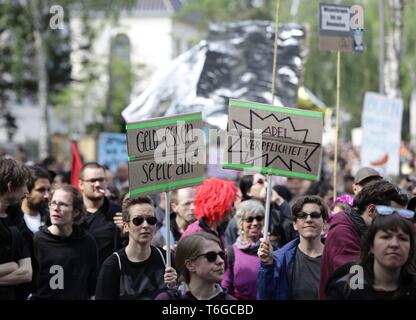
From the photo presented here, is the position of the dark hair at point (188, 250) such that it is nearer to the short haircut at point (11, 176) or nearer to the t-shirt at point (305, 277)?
the short haircut at point (11, 176)

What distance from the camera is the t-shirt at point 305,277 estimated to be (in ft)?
22.4

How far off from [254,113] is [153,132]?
66 centimetres

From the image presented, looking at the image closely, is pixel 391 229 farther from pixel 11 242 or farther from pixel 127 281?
pixel 11 242

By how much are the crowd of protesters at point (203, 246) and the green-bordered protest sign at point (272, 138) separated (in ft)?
1.36

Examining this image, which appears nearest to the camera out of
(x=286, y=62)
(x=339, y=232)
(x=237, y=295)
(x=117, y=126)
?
(x=339, y=232)

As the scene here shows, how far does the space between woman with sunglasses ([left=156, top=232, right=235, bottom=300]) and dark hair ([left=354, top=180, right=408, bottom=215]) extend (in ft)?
3.16

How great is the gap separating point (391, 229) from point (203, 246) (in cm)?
99

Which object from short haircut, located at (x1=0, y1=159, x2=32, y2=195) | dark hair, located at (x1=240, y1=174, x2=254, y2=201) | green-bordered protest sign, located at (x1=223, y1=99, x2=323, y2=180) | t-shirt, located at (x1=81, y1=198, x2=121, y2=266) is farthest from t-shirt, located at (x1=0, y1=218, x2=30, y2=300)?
dark hair, located at (x1=240, y1=174, x2=254, y2=201)

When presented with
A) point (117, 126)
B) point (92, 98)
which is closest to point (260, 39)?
point (117, 126)

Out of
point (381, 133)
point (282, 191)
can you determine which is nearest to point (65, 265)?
point (282, 191)

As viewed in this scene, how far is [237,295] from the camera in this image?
7.60 metres

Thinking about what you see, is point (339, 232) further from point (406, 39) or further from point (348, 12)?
point (406, 39)
